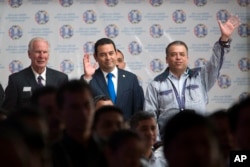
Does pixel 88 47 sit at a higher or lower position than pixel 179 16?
lower

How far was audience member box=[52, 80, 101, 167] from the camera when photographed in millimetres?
3168

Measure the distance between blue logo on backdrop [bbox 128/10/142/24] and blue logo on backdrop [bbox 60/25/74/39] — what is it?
80 centimetres

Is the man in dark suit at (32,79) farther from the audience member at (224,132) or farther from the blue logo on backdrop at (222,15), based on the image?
the audience member at (224,132)

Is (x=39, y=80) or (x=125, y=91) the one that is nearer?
(x=39, y=80)

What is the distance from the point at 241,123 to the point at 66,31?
6.44 metres

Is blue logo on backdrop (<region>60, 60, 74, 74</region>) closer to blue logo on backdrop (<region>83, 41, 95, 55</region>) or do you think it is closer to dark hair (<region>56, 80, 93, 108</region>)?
blue logo on backdrop (<region>83, 41, 95, 55</region>)

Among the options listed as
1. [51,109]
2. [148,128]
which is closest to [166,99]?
[148,128]

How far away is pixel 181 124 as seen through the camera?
217 centimetres

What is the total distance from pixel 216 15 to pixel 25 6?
2.55 metres

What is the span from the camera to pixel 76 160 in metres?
3.19

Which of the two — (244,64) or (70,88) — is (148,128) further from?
(244,64)

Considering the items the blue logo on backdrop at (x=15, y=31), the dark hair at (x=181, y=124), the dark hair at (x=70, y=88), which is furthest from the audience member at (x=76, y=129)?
the blue logo on backdrop at (x=15, y=31)

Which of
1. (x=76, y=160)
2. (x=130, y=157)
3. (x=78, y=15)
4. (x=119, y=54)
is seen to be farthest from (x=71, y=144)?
(x=78, y=15)

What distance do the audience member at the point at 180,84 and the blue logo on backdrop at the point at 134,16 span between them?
208 centimetres
